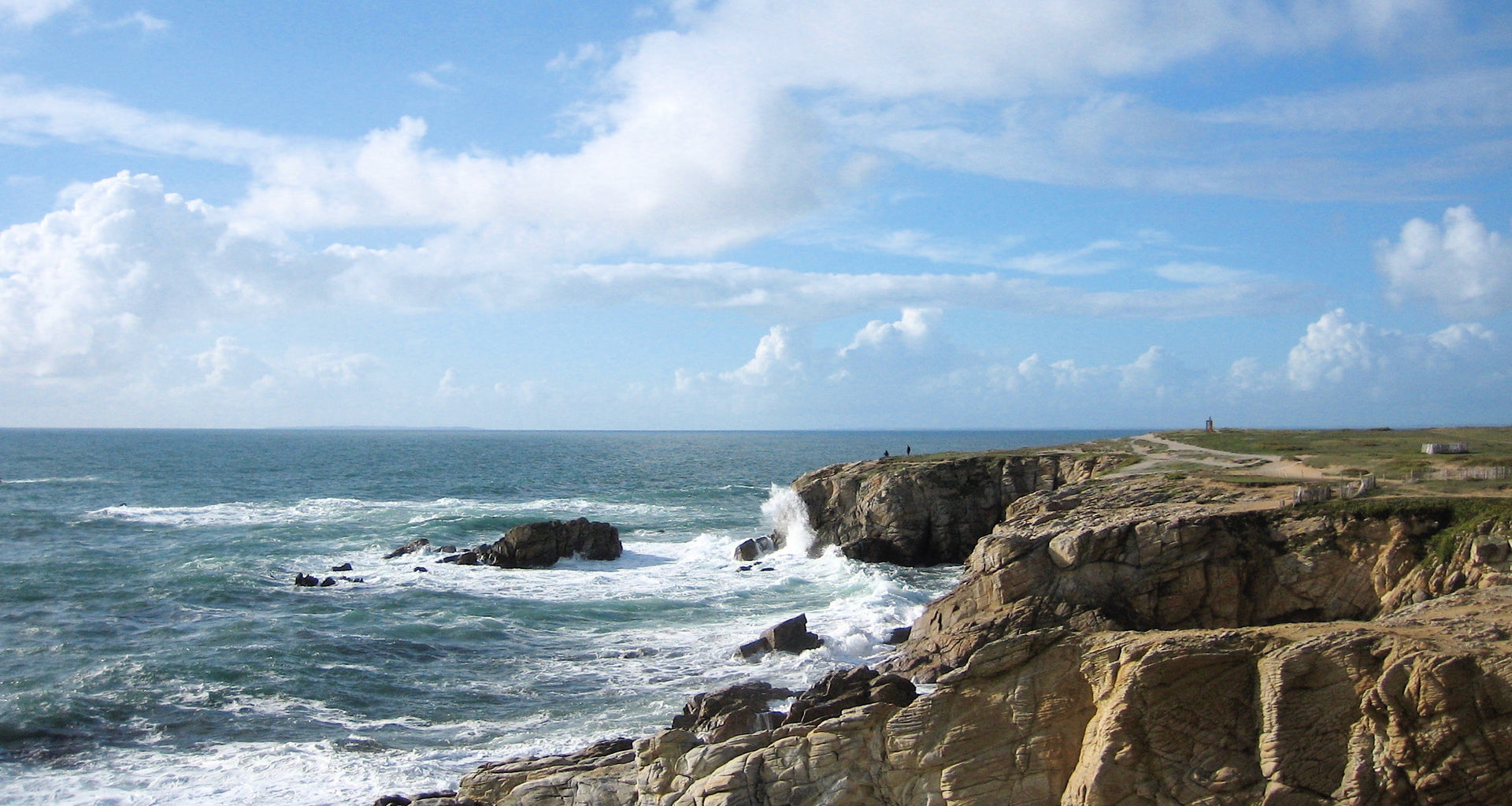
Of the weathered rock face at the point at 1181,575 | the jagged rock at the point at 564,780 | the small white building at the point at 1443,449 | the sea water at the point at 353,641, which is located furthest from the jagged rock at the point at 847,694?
the small white building at the point at 1443,449

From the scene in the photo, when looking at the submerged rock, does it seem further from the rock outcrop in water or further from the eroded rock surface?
the eroded rock surface

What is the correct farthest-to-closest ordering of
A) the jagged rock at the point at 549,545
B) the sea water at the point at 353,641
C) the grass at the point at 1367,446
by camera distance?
the jagged rock at the point at 549,545
the grass at the point at 1367,446
the sea water at the point at 353,641

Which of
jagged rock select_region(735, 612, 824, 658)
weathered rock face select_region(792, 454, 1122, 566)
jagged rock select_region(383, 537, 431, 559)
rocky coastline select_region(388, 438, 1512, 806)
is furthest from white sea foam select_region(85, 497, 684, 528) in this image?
rocky coastline select_region(388, 438, 1512, 806)

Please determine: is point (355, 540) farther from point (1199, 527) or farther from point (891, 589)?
point (1199, 527)

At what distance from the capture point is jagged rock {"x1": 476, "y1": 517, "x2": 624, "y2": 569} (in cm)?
4594

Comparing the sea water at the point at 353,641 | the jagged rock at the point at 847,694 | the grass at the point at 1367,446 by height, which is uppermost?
the grass at the point at 1367,446

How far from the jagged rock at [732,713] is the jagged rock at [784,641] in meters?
5.10

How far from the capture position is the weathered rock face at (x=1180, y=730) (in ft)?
34.6

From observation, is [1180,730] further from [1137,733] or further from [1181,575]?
[1181,575]

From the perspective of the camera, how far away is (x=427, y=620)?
3397 centimetres

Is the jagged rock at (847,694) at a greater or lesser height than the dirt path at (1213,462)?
lesser

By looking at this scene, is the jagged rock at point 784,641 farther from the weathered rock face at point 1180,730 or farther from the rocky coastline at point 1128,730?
the weathered rock face at point 1180,730

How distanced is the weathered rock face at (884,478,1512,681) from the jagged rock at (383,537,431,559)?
105 ft

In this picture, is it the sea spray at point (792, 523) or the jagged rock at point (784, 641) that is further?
the sea spray at point (792, 523)
